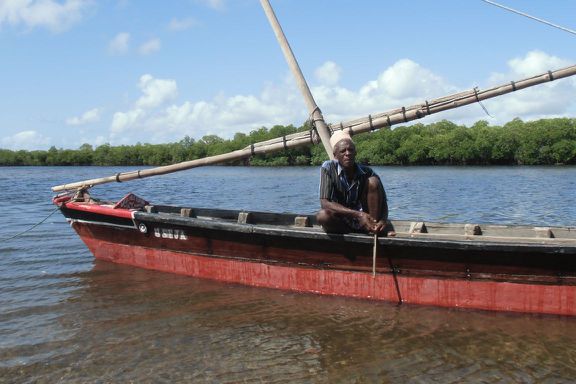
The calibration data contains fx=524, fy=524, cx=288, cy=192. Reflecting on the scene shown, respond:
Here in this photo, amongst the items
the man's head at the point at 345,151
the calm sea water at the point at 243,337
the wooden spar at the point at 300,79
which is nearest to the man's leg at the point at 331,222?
the man's head at the point at 345,151

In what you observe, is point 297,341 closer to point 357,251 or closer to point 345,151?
point 357,251

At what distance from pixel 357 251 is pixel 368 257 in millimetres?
185

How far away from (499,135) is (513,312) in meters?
89.9

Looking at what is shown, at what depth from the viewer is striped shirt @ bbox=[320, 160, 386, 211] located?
7547mm

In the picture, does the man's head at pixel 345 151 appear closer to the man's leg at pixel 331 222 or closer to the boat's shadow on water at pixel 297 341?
the man's leg at pixel 331 222

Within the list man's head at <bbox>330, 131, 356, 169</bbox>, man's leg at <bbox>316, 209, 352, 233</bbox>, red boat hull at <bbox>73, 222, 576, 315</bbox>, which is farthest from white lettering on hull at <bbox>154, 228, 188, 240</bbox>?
man's head at <bbox>330, 131, 356, 169</bbox>

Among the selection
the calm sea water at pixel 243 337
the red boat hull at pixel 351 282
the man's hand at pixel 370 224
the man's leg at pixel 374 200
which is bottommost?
the calm sea water at pixel 243 337

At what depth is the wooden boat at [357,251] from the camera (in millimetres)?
7129

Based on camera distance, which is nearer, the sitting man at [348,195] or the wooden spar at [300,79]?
the sitting man at [348,195]

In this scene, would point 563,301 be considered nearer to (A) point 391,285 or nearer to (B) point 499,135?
(A) point 391,285

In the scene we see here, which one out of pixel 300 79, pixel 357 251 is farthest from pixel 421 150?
pixel 357 251

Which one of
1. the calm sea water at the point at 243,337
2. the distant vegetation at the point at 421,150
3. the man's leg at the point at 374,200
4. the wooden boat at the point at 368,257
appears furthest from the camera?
the distant vegetation at the point at 421,150

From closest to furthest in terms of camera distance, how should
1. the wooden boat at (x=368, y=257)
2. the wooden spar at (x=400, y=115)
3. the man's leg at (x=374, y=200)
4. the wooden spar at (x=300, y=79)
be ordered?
1. the wooden boat at (x=368, y=257)
2. the man's leg at (x=374, y=200)
3. the wooden spar at (x=400, y=115)
4. the wooden spar at (x=300, y=79)

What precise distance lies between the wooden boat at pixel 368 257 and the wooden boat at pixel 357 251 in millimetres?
15
